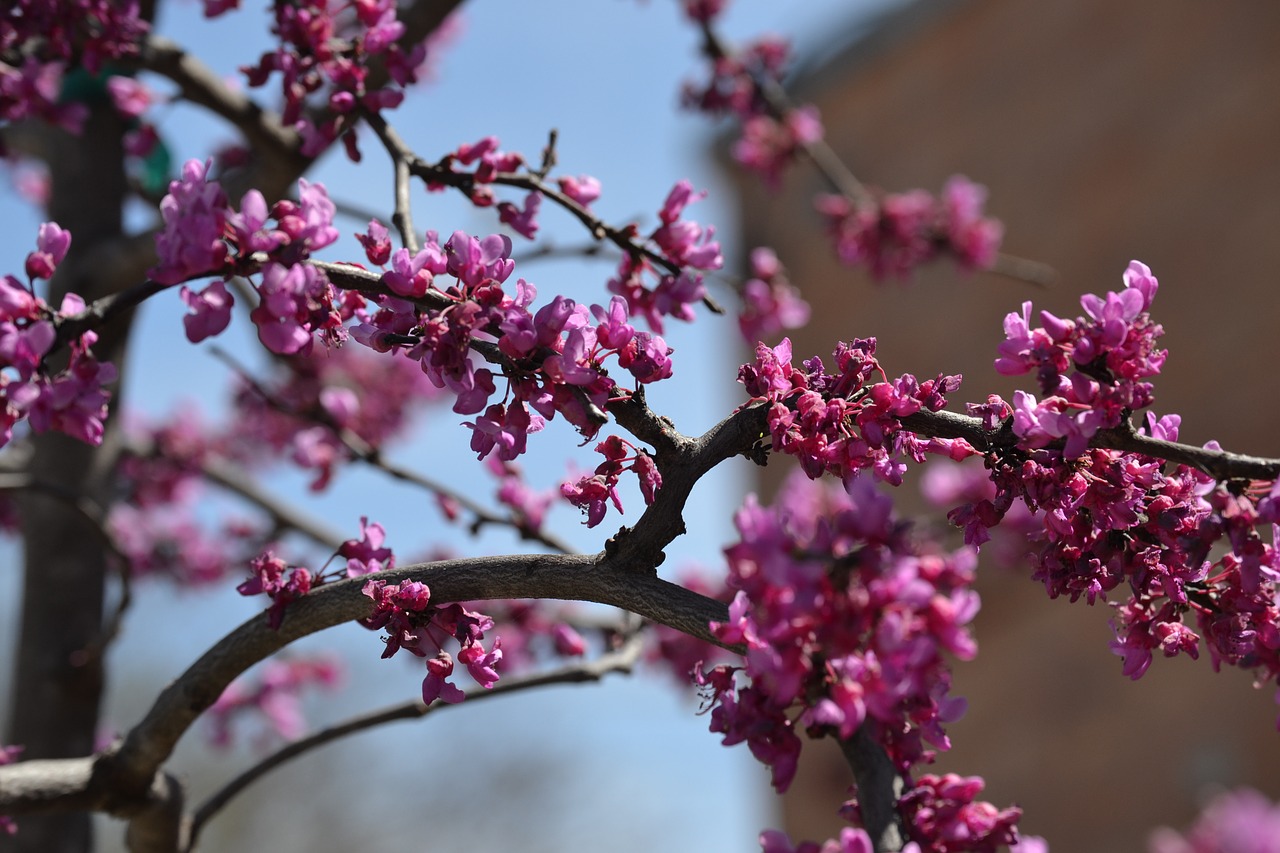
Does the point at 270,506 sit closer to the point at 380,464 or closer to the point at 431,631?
the point at 380,464

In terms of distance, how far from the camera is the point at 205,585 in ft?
17.7

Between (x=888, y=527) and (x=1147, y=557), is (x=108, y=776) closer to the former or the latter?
(x=888, y=527)

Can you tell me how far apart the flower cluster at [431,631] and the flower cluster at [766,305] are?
174 centimetres

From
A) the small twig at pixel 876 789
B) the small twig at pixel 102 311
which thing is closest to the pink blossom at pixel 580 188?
the small twig at pixel 102 311

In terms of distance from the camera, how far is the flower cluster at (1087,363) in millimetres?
1619

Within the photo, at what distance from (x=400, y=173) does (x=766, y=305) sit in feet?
4.79

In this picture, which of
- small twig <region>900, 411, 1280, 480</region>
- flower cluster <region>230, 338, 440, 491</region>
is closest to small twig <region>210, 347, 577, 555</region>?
flower cluster <region>230, 338, 440, 491</region>

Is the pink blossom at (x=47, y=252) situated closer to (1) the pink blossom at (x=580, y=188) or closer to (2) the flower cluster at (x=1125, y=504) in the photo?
(1) the pink blossom at (x=580, y=188)

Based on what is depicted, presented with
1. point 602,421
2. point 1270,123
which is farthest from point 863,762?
point 1270,123

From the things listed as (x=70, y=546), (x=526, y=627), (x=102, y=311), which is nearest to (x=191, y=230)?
(x=102, y=311)

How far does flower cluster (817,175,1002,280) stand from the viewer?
461 cm

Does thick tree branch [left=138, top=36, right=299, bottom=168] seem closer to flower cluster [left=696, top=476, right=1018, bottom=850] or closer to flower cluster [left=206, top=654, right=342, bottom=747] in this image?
flower cluster [left=696, top=476, right=1018, bottom=850]

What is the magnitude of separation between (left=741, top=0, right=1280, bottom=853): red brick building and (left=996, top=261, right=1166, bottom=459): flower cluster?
727 cm

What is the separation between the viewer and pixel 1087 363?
5.50 ft
